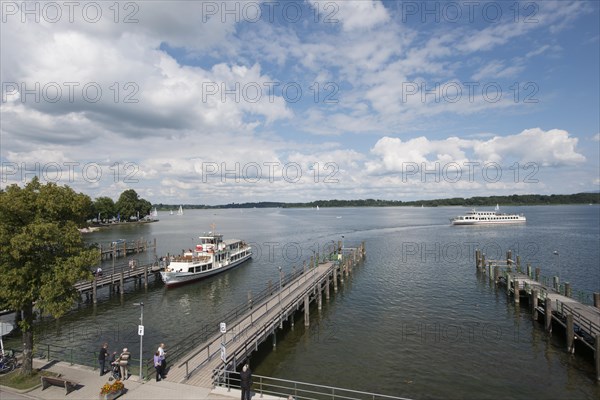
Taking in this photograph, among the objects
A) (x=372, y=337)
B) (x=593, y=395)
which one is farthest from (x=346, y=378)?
(x=593, y=395)

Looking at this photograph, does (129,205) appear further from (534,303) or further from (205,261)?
(534,303)

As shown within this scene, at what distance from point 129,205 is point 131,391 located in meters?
181

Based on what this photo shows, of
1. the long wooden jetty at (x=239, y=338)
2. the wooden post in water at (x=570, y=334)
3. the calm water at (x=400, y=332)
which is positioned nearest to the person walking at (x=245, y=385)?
the long wooden jetty at (x=239, y=338)

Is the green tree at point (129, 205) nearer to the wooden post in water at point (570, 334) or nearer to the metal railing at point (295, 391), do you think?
the metal railing at point (295, 391)

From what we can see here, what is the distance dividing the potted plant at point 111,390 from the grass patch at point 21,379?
14.8ft

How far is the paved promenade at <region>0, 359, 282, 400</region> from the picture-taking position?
680 inches

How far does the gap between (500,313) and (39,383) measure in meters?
39.2

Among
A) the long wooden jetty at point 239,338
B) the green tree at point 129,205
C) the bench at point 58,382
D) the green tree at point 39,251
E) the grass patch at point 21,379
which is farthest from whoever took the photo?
the green tree at point 129,205

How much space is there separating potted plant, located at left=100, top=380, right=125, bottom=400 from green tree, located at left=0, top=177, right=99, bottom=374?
227 inches

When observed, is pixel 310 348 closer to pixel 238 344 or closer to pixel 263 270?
pixel 238 344

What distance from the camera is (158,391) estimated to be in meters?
17.9

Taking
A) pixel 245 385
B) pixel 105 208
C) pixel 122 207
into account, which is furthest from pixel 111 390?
pixel 122 207

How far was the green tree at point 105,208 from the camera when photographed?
543ft

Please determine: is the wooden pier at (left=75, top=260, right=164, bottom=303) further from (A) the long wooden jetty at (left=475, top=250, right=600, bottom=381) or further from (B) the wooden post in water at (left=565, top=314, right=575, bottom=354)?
(A) the long wooden jetty at (left=475, top=250, right=600, bottom=381)
